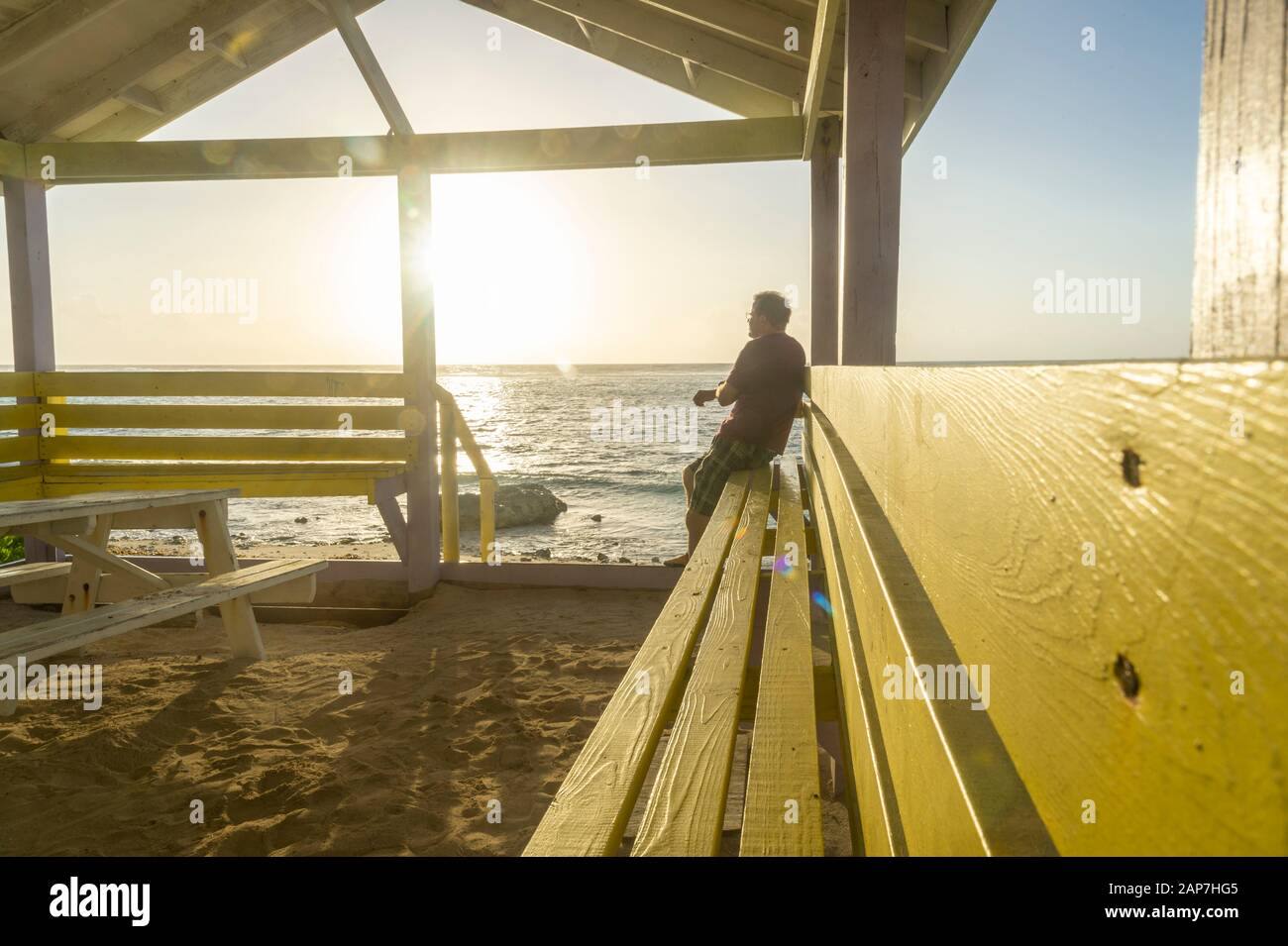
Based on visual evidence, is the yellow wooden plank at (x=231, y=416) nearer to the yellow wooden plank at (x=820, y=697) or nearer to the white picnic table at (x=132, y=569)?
the white picnic table at (x=132, y=569)

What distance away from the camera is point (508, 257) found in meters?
39.8

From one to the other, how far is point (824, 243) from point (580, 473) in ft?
61.7

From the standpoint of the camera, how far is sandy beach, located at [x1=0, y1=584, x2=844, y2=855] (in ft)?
8.34

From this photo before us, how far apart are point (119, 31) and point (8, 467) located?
3.09 metres

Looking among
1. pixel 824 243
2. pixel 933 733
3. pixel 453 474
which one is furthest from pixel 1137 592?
pixel 453 474

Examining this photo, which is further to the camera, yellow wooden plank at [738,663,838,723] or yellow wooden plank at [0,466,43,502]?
yellow wooden plank at [0,466,43,502]

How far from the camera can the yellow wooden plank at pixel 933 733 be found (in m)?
0.58

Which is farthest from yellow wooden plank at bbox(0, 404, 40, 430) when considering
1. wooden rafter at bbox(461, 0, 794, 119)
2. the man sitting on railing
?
the man sitting on railing

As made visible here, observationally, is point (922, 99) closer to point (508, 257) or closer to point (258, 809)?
point (258, 809)

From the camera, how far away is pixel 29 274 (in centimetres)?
562

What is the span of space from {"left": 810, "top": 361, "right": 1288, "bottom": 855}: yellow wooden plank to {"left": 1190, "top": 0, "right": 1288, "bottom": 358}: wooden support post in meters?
0.06

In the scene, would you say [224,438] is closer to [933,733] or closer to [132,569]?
[132,569]

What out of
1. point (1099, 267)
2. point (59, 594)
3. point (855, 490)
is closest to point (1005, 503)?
point (855, 490)

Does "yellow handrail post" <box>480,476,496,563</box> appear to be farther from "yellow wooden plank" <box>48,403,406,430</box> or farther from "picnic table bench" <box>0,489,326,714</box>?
"picnic table bench" <box>0,489,326,714</box>
